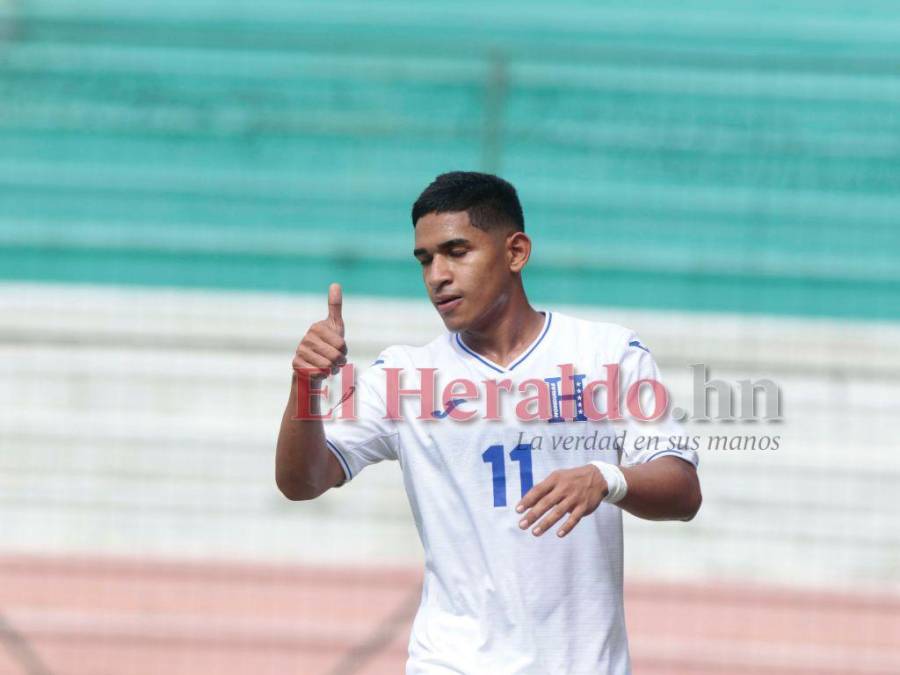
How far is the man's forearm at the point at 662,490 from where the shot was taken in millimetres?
2635

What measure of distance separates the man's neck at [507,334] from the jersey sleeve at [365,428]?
23 cm

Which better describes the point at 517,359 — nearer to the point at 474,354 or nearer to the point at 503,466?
the point at 474,354

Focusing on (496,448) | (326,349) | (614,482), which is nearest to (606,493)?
(614,482)

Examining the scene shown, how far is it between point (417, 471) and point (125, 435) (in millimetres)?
4019

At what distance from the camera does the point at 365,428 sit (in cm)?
304

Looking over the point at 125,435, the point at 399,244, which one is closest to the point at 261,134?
the point at 399,244

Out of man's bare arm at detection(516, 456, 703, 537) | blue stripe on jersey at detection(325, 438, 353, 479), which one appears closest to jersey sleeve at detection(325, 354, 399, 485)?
blue stripe on jersey at detection(325, 438, 353, 479)

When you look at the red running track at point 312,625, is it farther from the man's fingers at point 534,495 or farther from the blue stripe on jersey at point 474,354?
the man's fingers at point 534,495

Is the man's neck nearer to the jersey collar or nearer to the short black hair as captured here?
the jersey collar

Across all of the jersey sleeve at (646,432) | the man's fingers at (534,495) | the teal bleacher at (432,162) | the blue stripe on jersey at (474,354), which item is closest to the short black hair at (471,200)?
the blue stripe on jersey at (474,354)

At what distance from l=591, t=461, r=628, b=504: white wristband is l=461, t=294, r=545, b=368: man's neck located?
1.86 feet

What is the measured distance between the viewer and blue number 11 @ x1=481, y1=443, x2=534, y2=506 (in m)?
2.91

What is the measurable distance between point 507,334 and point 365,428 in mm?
399

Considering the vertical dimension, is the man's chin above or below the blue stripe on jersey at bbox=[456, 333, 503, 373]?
above
